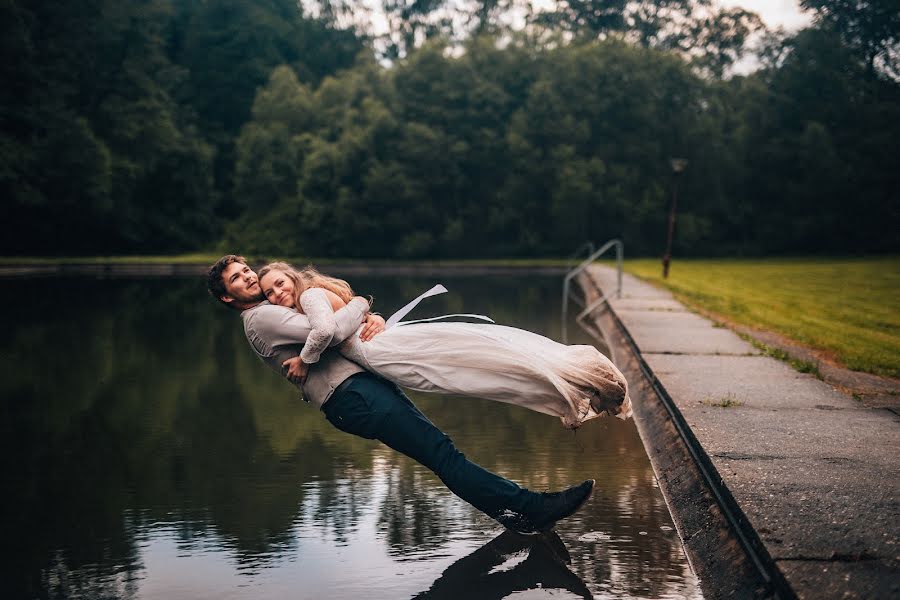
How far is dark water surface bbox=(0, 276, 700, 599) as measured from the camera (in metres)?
4.67

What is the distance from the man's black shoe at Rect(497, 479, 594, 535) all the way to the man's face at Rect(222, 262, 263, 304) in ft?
5.43

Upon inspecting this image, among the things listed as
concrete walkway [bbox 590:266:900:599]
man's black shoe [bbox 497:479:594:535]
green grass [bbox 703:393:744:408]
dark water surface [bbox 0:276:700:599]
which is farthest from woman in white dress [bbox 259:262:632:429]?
green grass [bbox 703:393:744:408]

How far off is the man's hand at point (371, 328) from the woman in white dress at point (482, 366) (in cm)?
18

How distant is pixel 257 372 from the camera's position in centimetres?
1188

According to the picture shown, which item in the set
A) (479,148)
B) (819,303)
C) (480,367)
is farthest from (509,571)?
(479,148)

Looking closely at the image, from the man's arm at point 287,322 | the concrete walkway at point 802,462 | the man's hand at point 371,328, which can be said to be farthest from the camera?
the man's hand at point 371,328

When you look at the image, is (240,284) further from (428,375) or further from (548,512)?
(548,512)

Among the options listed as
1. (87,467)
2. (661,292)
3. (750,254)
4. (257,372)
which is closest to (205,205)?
(750,254)

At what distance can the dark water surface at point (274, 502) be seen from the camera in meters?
4.67

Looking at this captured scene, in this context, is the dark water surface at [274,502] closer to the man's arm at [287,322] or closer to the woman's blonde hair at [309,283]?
the man's arm at [287,322]

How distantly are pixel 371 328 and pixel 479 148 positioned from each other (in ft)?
162

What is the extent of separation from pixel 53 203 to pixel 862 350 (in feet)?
143

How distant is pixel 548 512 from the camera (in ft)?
17.3

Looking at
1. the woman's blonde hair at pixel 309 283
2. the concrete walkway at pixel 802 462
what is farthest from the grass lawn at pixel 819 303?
the woman's blonde hair at pixel 309 283
